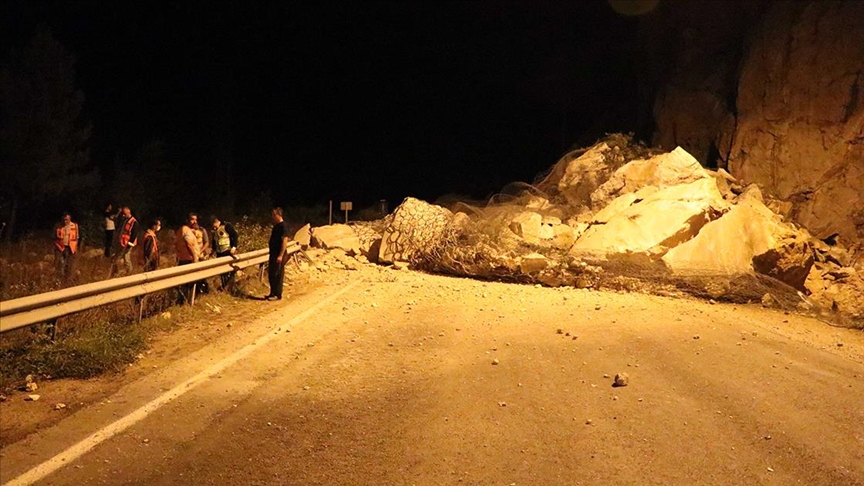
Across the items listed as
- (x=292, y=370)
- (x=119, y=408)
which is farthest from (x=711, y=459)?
(x=119, y=408)

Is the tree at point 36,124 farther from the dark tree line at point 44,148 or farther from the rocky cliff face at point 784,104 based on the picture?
the rocky cliff face at point 784,104

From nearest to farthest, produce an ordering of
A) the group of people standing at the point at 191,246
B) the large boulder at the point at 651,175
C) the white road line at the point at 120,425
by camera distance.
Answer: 1. the white road line at the point at 120,425
2. the group of people standing at the point at 191,246
3. the large boulder at the point at 651,175

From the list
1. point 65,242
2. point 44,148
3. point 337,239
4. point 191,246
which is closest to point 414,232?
point 337,239

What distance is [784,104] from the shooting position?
1766cm

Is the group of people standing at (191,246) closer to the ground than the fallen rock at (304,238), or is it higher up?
higher up

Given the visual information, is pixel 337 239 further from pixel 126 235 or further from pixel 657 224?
pixel 657 224

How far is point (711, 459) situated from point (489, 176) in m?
43.2

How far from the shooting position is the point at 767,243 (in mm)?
13320

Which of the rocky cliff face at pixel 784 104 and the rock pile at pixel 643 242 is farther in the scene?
the rocky cliff face at pixel 784 104

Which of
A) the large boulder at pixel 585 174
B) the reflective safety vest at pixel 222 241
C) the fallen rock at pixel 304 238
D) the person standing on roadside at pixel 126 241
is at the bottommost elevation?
the fallen rock at pixel 304 238

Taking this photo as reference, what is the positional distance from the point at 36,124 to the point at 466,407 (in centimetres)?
2516

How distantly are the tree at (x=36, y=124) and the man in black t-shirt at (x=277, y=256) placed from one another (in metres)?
17.9

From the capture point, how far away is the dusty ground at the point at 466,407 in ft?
14.9

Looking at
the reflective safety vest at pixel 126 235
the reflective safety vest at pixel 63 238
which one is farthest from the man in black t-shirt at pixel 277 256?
the reflective safety vest at pixel 63 238
